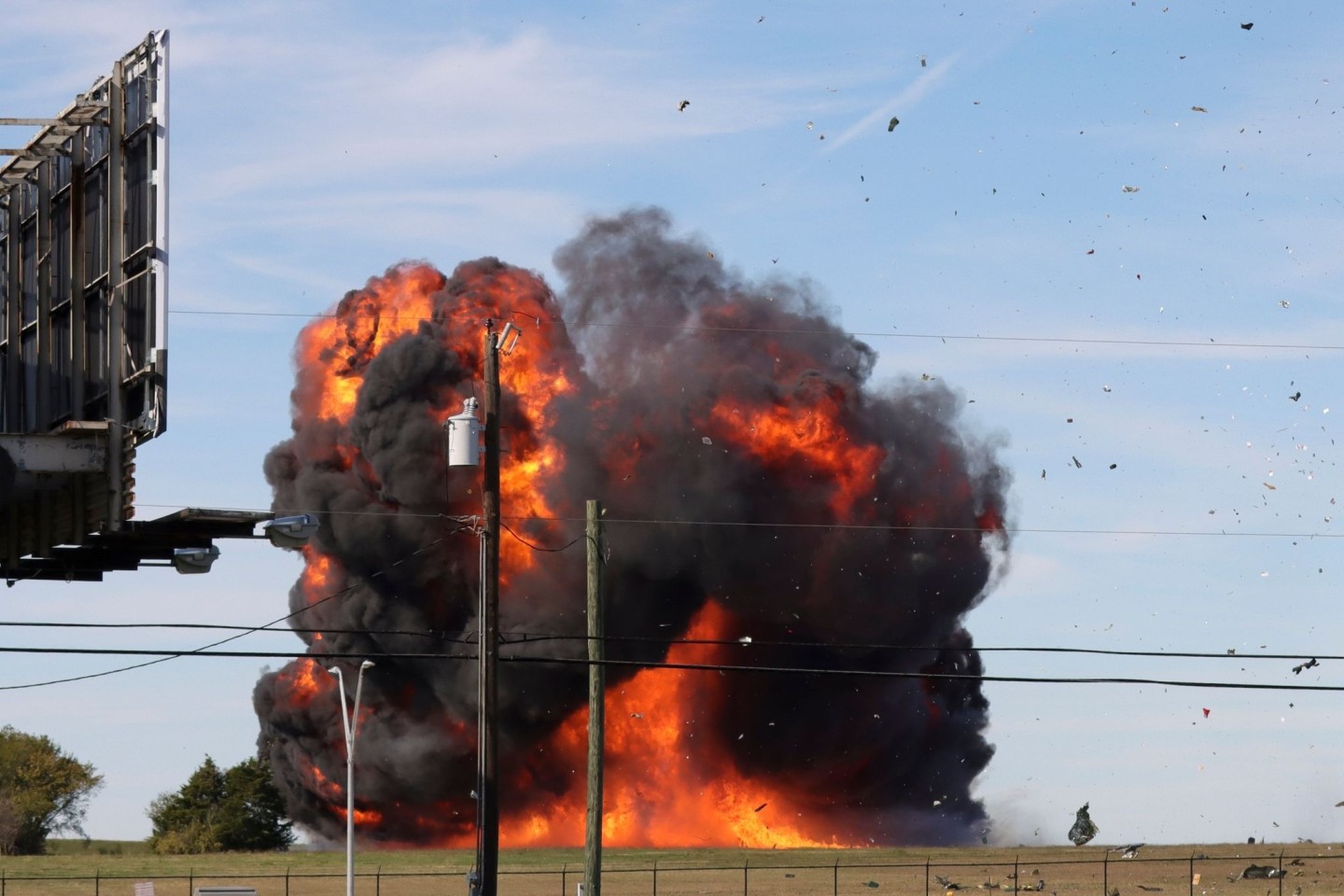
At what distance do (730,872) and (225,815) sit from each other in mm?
32088

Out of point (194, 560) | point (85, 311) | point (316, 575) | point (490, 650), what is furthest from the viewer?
point (316, 575)

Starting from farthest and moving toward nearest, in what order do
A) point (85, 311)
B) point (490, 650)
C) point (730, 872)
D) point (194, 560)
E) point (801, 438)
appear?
point (801, 438) → point (730, 872) → point (490, 650) → point (194, 560) → point (85, 311)

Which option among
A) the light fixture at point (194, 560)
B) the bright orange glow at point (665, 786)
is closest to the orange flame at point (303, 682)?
the bright orange glow at point (665, 786)

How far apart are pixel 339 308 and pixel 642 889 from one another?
119 ft

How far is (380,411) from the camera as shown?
76.0m

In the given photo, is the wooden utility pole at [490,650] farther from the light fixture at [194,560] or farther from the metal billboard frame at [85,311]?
the metal billboard frame at [85,311]

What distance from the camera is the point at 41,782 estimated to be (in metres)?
94.9

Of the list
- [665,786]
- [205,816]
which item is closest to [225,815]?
[205,816]

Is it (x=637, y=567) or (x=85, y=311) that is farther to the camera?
(x=637, y=567)

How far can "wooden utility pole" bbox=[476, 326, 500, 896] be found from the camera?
27578mm

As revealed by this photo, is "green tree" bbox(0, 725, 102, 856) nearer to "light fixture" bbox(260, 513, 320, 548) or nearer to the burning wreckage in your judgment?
the burning wreckage

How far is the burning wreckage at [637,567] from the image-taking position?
247 ft

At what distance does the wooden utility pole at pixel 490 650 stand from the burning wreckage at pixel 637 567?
4354 cm

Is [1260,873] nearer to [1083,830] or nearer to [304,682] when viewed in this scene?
[1083,830]
